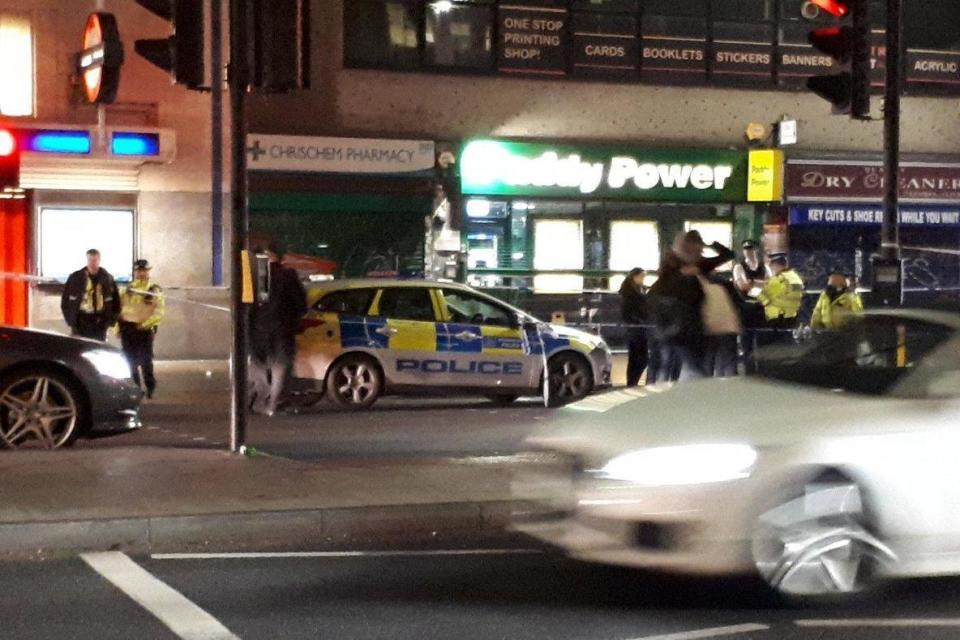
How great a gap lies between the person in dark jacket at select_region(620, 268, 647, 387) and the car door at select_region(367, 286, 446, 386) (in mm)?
2754

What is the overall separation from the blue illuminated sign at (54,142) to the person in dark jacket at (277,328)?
7.49 m

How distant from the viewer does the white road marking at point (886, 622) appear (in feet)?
24.1

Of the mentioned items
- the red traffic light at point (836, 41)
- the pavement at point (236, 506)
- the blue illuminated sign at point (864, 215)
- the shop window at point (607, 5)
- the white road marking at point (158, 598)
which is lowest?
the white road marking at point (158, 598)

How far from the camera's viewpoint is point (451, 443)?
1420cm

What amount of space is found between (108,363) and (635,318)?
782 centimetres

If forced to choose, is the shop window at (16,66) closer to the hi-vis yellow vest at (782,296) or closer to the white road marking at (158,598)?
the hi-vis yellow vest at (782,296)

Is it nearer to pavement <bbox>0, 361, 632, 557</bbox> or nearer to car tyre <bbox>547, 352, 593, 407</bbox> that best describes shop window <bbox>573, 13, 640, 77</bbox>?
car tyre <bbox>547, 352, 593, 407</bbox>

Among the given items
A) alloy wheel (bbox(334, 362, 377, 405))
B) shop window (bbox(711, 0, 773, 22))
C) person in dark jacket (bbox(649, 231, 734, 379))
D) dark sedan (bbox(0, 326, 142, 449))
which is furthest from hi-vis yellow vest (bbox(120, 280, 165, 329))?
shop window (bbox(711, 0, 773, 22))

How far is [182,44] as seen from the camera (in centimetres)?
1157

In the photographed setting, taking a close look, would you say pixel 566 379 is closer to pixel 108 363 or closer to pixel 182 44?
pixel 108 363

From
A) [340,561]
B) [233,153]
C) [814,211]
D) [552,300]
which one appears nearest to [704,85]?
[814,211]

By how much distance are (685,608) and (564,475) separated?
864 millimetres

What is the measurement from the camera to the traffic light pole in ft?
42.4

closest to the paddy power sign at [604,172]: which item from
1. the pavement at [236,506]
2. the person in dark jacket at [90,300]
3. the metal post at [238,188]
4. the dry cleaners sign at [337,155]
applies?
the dry cleaners sign at [337,155]
